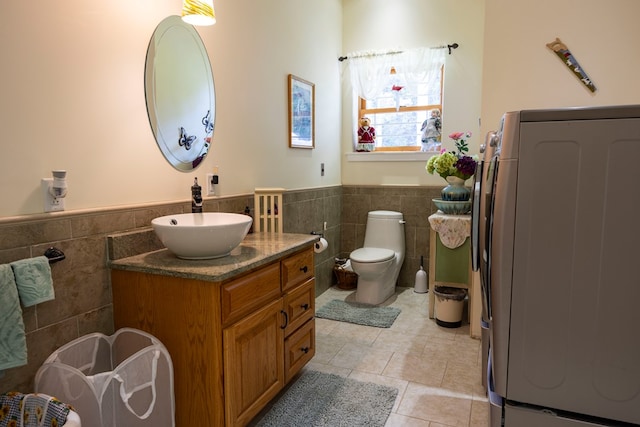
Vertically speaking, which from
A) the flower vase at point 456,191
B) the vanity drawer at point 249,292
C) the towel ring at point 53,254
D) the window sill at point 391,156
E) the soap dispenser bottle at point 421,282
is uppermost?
the window sill at point 391,156

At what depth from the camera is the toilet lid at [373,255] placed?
3.53 metres

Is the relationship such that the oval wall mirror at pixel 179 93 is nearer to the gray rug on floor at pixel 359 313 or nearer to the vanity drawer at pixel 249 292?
the vanity drawer at pixel 249 292

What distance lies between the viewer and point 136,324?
5.88 feet

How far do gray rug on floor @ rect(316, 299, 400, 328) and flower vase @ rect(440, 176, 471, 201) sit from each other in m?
1.05

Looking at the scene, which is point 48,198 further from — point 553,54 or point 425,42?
point 425,42

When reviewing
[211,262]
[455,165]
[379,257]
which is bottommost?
[379,257]

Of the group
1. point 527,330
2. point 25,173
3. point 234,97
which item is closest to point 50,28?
point 25,173

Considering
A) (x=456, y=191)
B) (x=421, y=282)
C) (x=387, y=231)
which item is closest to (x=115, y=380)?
(x=456, y=191)

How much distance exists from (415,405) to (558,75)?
83.0 inches

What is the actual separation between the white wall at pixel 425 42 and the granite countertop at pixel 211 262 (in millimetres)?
2288

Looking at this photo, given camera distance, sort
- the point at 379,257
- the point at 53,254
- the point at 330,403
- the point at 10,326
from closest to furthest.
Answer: the point at 10,326 → the point at 53,254 → the point at 330,403 → the point at 379,257

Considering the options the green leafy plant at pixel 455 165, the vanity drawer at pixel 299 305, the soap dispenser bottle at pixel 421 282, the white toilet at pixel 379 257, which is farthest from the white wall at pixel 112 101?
the soap dispenser bottle at pixel 421 282

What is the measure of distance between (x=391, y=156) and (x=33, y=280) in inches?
132

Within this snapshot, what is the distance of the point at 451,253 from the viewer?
3221 mm
